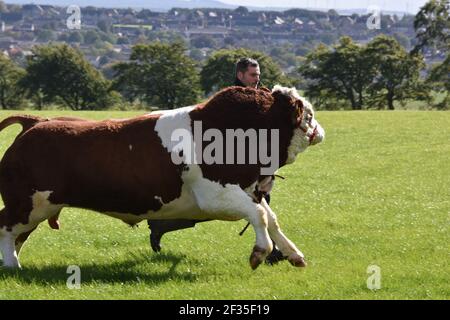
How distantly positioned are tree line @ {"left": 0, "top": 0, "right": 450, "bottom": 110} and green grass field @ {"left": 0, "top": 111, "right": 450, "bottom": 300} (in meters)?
74.7

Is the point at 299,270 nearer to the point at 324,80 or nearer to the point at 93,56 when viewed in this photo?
the point at 324,80

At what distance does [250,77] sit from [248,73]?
2.3 inches

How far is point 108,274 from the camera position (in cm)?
927

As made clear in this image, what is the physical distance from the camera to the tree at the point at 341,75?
94875mm

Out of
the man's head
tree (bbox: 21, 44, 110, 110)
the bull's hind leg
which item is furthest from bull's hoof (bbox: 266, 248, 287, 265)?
tree (bbox: 21, 44, 110, 110)

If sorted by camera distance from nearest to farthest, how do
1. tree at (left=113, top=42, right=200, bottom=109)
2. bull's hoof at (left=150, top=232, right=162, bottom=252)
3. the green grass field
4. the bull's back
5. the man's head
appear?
1. the green grass field
2. the bull's back
3. the man's head
4. bull's hoof at (left=150, top=232, right=162, bottom=252)
5. tree at (left=113, top=42, right=200, bottom=109)

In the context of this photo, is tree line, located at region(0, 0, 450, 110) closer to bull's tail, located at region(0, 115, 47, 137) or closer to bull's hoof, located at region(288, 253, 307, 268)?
bull's tail, located at region(0, 115, 47, 137)

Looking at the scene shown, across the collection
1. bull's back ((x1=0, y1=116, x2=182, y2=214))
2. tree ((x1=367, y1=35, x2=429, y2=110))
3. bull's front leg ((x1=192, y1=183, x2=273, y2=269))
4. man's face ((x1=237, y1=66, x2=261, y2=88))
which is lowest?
tree ((x1=367, y1=35, x2=429, y2=110))

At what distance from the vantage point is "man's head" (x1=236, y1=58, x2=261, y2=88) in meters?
10.2

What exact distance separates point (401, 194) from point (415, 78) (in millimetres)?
79102

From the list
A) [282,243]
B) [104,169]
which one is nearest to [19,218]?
[104,169]

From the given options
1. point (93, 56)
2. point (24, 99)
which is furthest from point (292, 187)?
point (93, 56)

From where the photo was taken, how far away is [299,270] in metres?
9.34

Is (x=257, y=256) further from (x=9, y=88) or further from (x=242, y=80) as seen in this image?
(x=9, y=88)
